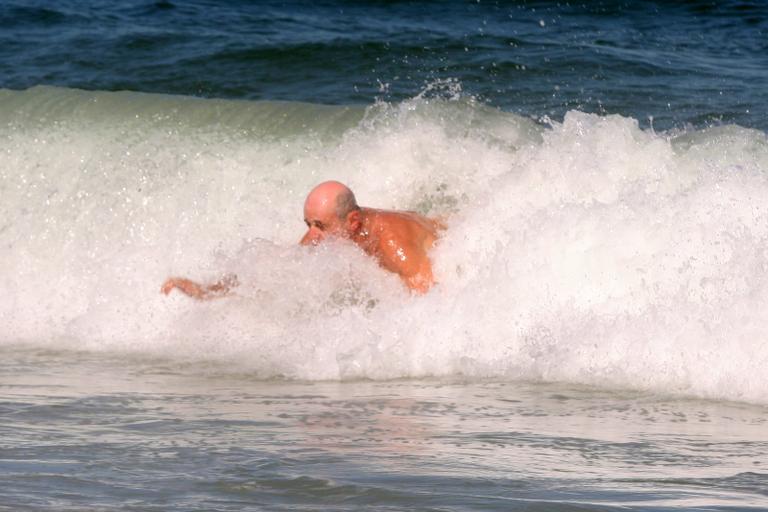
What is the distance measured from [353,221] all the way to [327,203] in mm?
170

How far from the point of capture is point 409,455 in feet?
15.5

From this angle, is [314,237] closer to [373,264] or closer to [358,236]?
[358,236]

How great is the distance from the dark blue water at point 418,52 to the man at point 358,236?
12.2 feet

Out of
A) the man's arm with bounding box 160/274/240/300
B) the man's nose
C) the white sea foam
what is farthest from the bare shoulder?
the man's arm with bounding box 160/274/240/300

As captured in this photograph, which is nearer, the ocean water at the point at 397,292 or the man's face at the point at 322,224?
the ocean water at the point at 397,292

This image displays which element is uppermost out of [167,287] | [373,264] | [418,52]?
[418,52]

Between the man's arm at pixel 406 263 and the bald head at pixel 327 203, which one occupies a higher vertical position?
the bald head at pixel 327 203

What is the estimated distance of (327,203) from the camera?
7.36 m

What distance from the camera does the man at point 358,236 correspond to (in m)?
7.36

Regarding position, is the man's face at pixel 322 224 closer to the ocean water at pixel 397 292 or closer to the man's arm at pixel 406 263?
the ocean water at pixel 397 292

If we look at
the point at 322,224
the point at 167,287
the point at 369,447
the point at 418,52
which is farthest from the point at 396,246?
the point at 418,52

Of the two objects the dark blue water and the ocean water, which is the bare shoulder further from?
the dark blue water

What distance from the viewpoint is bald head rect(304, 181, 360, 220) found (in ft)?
24.1

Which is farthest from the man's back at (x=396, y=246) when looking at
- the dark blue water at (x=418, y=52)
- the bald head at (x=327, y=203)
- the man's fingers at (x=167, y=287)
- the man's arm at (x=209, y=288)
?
the dark blue water at (x=418, y=52)
